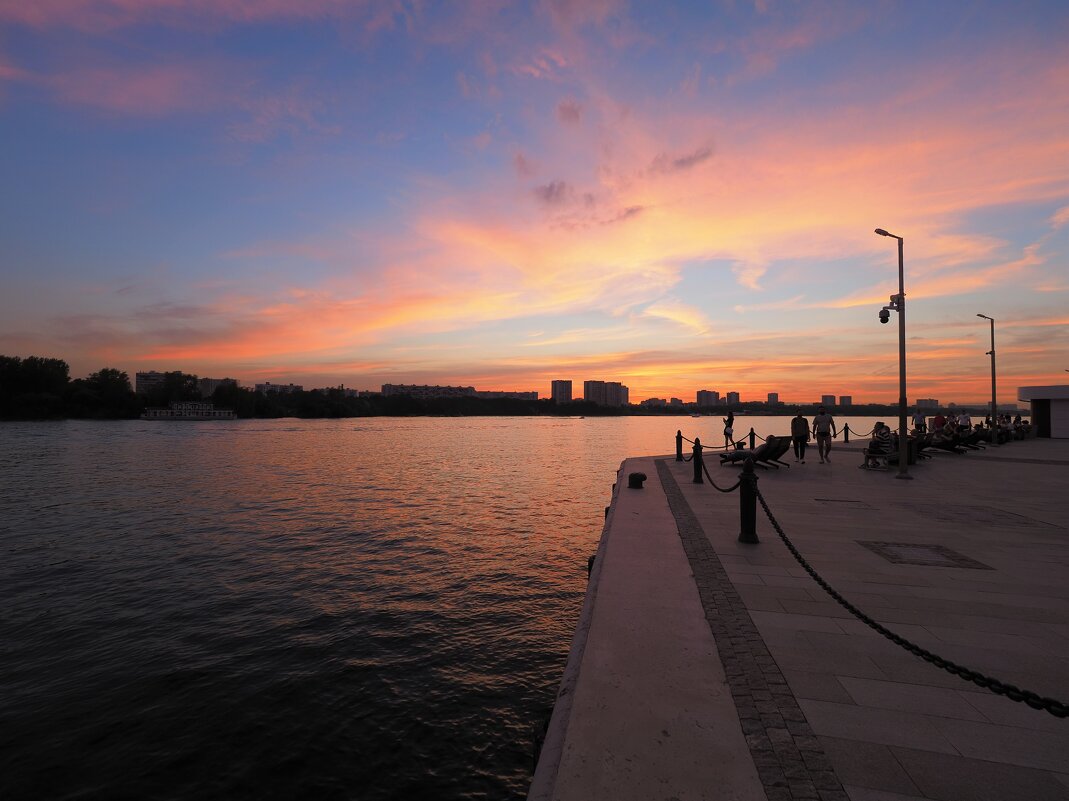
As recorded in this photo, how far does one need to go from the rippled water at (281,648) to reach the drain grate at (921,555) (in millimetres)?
4962

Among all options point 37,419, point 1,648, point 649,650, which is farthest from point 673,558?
point 37,419

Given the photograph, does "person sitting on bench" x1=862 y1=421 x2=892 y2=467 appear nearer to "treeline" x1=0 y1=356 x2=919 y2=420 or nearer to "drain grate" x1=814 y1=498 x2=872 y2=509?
"drain grate" x1=814 y1=498 x2=872 y2=509

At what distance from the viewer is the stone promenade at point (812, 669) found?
121 inches

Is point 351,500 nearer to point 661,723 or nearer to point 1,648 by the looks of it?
point 1,648

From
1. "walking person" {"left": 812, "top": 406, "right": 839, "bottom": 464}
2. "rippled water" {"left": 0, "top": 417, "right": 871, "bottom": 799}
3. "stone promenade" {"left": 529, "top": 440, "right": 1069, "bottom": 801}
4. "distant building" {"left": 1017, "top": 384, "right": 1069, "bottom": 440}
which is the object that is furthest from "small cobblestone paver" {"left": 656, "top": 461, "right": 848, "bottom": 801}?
"distant building" {"left": 1017, "top": 384, "right": 1069, "bottom": 440}

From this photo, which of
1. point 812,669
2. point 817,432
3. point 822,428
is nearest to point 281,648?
point 812,669

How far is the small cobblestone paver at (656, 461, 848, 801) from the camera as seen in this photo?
2.97m

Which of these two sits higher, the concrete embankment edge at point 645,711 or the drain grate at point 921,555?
the drain grate at point 921,555

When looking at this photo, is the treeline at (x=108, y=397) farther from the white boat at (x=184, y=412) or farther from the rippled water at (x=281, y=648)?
the rippled water at (x=281, y=648)

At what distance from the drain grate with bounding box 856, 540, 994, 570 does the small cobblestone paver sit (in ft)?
10.3

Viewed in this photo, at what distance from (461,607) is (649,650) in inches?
232

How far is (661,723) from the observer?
357 cm

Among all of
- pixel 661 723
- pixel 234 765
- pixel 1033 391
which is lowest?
pixel 234 765

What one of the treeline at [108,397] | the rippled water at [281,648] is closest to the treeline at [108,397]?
the treeline at [108,397]
